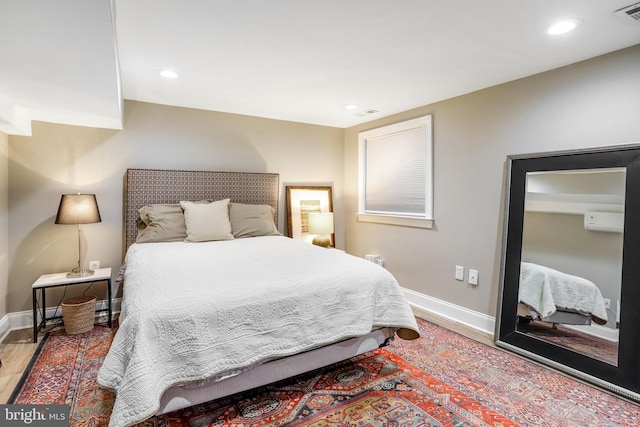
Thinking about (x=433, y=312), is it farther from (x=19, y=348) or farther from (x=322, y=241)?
(x=19, y=348)

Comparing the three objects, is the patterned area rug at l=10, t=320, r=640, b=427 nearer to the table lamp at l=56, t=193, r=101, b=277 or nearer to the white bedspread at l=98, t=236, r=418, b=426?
the white bedspread at l=98, t=236, r=418, b=426

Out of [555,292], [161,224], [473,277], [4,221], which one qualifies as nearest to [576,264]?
[555,292]

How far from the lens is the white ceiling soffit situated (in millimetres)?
1277

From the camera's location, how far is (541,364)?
2.42 metres

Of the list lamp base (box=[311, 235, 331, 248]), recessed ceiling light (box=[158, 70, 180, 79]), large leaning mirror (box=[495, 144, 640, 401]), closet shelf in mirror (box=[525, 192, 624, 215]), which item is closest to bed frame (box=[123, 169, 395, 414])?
lamp base (box=[311, 235, 331, 248])

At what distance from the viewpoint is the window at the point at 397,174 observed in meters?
3.56

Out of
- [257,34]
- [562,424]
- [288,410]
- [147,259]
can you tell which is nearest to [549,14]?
[257,34]

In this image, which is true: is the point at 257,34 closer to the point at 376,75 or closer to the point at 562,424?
the point at 376,75

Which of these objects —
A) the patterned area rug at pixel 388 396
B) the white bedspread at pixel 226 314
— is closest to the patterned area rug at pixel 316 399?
the patterned area rug at pixel 388 396

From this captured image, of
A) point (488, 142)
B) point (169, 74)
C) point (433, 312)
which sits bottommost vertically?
point (433, 312)

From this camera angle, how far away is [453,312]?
10.8 ft

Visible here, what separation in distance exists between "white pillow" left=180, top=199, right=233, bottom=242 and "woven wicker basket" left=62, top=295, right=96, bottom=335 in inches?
37.7

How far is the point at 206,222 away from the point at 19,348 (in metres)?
1.68

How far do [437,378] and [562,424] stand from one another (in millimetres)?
674
